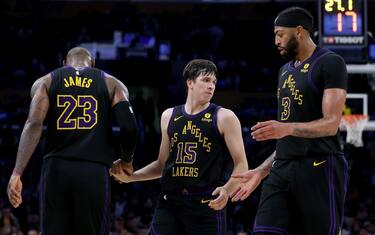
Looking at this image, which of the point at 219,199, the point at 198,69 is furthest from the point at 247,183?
the point at 198,69

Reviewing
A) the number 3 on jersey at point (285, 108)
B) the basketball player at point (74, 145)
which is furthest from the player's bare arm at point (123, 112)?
the number 3 on jersey at point (285, 108)

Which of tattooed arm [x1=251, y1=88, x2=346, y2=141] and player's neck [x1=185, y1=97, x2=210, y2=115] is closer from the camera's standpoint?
tattooed arm [x1=251, y1=88, x2=346, y2=141]

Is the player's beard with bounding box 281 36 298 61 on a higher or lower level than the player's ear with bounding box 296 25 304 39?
lower

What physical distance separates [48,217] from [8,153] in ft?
→ 45.8

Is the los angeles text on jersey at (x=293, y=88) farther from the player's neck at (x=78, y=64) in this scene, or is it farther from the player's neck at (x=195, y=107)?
the player's neck at (x=78, y=64)

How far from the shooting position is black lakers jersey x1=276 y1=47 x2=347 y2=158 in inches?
220

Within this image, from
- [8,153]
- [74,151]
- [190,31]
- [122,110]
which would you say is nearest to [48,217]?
[74,151]

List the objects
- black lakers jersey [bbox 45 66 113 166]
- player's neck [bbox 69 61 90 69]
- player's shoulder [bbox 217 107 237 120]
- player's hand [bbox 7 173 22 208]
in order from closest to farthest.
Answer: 1. player's hand [bbox 7 173 22 208]
2. black lakers jersey [bbox 45 66 113 166]
3. player's neck [bbox 69 61 90 69]
4. player's shoulder [bbox 217 107 237 120]

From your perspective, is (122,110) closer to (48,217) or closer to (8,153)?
(48,217)

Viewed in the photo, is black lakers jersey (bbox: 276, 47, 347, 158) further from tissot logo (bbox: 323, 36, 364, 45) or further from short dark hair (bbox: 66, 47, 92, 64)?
tissot logo (bbox: 323, 36, 364, 45)

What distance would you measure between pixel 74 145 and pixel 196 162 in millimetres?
1143

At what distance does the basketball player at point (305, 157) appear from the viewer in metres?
5.57

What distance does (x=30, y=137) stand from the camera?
Answer: 611cm

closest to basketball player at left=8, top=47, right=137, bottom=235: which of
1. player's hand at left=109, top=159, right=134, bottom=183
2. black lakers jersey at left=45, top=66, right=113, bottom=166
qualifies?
black lakers jersey at left=45, top=66, right=113, bottom=166
